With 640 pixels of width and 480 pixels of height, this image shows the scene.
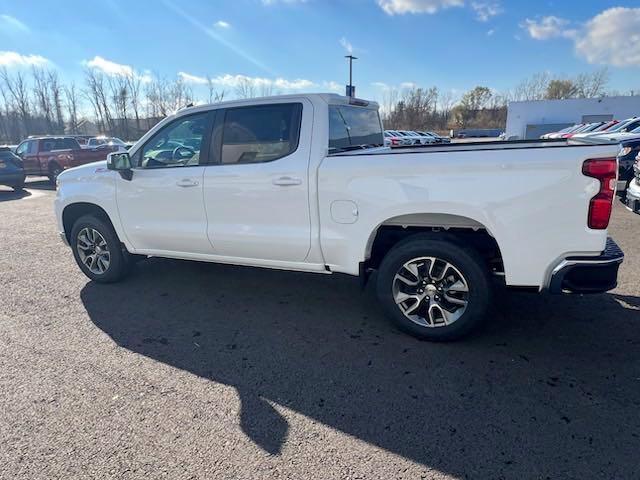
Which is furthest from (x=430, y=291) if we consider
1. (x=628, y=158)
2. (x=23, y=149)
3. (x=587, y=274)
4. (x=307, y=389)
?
(x=23, y=149)

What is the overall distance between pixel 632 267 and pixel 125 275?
245 inches

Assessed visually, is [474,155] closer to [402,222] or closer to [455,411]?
[402,222]

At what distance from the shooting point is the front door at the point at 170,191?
408 centimetres

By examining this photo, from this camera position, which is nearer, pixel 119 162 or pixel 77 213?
pixel 119 162

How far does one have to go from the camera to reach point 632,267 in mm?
4879

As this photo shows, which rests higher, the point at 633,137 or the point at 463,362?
the point at 633,137

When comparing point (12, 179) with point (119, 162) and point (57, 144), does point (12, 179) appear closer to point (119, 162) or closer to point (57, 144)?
point (57, 144)

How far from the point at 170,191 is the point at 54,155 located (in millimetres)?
15649

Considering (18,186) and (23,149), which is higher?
(23,149)

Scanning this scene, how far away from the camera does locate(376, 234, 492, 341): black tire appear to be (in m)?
3.13

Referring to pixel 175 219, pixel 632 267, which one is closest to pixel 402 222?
pixel 175 219

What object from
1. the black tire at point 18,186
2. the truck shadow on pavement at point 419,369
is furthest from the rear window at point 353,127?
the black tire at point 18,186

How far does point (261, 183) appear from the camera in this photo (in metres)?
3.69

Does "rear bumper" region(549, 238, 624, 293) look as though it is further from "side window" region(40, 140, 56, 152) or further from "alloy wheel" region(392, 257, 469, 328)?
"side window" region(40, 140, 56, 152)
